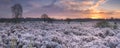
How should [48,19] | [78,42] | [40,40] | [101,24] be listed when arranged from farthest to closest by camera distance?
[48,19] < [101,24] < [78,42] < [40,40]

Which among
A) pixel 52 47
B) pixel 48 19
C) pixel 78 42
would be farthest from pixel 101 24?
pixel 48 19

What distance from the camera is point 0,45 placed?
54.2ft

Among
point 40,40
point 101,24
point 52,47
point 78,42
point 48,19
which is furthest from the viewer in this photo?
point 48,19

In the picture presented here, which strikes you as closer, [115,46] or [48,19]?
[115,46]

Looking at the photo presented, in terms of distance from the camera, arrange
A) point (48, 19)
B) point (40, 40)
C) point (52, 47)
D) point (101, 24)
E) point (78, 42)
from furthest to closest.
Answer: point (48, 19) → point (101, 24) → point (78, 42) → point (40, 40) → point (52, 47)

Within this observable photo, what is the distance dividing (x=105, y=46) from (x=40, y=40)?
12.5ft

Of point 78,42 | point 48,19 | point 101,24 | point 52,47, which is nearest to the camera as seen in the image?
point 52,47

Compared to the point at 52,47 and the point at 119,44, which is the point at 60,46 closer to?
the point at 52,47

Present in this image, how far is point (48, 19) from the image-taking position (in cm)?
10094

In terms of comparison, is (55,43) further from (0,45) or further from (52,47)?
(0,45)

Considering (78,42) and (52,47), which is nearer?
(52,47)

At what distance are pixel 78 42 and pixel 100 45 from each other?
2.67m

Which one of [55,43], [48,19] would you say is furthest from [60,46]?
[48,19]

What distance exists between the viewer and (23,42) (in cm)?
1691
